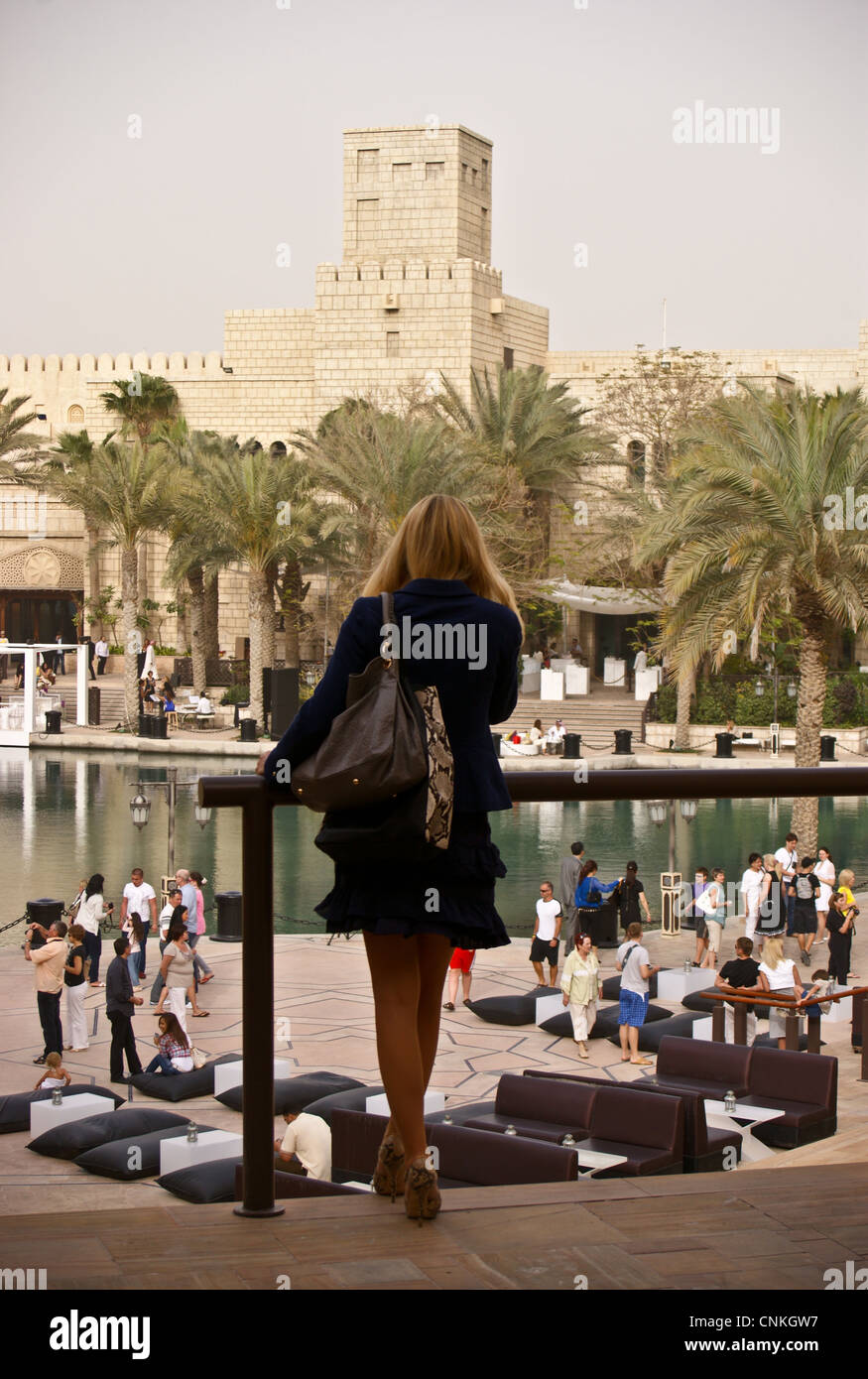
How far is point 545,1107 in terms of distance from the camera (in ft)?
24.3

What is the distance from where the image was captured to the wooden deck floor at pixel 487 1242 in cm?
195

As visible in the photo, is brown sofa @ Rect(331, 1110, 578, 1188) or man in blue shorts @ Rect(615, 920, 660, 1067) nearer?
brown sofa @ Rect(331, 1110, 578, 1188)

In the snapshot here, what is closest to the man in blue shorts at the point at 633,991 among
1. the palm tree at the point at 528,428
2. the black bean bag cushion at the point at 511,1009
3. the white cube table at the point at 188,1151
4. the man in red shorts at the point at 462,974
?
the black bean bag cushion at the point at 511,1009

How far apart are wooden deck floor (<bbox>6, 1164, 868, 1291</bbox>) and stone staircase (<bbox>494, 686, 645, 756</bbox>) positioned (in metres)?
29.3

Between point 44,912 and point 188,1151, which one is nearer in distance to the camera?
point 188,1151

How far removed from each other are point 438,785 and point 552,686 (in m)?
34.6

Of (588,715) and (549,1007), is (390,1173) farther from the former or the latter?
(588,715)

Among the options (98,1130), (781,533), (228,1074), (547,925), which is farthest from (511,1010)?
(781,533)

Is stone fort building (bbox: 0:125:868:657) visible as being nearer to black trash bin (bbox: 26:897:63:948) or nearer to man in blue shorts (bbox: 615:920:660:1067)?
black trash bin (bbox: 26:897:63:948)

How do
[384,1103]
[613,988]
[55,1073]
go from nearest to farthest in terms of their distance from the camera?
1. [384,1103]
2. [55,1073]
3. [613,988]

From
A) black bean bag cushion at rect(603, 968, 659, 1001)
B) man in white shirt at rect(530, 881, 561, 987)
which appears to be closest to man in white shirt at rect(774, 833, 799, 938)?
black bean bag cushion at rect(603, 968, 659, 1001)

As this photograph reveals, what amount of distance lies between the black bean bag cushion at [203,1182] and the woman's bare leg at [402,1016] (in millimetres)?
4468

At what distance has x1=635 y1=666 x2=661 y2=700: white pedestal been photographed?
34406 millimetres
